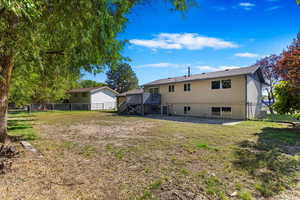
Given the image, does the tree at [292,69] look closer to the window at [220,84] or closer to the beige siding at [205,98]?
the beige siding at [205,98]

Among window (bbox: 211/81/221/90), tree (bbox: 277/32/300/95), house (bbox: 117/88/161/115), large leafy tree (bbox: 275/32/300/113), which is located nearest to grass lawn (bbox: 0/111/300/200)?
tree (bbox: 277/32/300/95)

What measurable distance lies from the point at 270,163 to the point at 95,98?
2771 centimetres

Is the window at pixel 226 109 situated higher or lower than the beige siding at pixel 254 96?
lower

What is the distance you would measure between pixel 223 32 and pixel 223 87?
523 cm

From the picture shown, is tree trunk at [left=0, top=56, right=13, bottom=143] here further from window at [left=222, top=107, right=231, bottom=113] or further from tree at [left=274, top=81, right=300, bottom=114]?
window at [left=222, top=107, right=231, bottom=113]

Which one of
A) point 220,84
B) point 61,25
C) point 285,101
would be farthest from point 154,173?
point 220,84

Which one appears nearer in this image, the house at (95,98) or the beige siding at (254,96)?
the beige siding at (254,96)

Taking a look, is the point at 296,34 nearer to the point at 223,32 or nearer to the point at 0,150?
the point at 223,32

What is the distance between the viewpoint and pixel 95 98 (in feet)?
93.7

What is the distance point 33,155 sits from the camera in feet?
15.0

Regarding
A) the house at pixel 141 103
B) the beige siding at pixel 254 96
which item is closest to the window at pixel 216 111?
the beige siding at pixel 254 96

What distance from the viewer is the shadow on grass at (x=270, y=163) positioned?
3004mm

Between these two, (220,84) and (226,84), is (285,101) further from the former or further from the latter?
(220,84)

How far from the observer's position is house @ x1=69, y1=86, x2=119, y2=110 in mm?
27875
